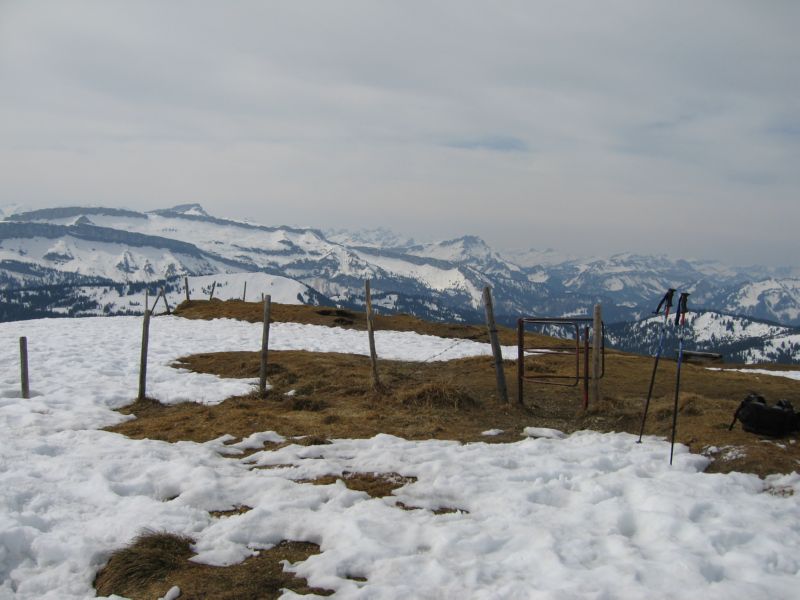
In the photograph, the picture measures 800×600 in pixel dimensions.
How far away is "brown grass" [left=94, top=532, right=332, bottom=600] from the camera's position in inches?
234

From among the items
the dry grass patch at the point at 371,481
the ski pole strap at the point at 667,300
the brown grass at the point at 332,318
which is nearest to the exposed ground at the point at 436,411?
the dry grass patch at the point at 371,481

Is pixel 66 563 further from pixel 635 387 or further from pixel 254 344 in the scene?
pixel 254 344

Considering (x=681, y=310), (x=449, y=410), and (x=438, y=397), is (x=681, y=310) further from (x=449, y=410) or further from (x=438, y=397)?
(x=438, y=397)

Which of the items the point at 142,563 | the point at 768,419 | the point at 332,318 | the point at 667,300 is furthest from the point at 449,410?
the point at 332,318

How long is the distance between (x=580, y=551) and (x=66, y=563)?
634 cm

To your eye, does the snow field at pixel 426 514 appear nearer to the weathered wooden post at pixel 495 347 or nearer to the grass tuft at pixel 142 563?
the grass tuft at pixel 142 563

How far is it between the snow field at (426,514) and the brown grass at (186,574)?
7.9 inches

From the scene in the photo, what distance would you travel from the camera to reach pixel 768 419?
411 inches

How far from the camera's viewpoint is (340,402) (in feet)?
51.5

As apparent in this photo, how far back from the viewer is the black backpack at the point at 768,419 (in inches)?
409

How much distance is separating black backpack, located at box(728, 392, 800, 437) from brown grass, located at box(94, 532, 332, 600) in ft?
29.4

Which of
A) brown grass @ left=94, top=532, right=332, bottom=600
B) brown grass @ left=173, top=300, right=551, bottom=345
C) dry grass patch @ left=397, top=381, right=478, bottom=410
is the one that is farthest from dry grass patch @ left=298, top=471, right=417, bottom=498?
brown grass @ left=173, top=300, right=551, bottom=345

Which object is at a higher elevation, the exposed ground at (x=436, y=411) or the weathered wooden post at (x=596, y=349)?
the weathered wooden post at (x=596, y=349)

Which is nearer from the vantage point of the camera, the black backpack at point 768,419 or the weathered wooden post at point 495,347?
the black backpack at point 768,419
